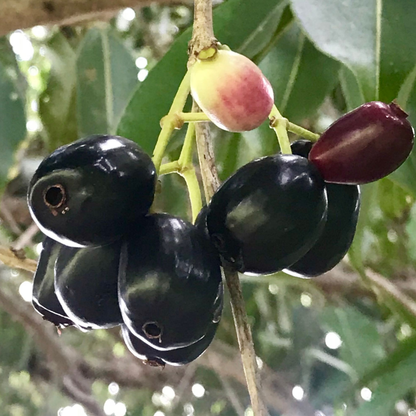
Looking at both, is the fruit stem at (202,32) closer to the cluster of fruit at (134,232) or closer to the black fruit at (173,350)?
the cluster of fruit at (134,232)

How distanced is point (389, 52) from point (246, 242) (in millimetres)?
194

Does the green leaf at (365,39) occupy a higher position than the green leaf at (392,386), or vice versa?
the green leaf at (365,39)

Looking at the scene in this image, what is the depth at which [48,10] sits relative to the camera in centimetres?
70

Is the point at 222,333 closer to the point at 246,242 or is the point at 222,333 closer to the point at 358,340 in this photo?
the point at 358,340

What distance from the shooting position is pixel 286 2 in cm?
70

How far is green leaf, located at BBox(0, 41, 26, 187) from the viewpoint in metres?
0.82

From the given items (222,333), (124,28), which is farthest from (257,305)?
(124,28)

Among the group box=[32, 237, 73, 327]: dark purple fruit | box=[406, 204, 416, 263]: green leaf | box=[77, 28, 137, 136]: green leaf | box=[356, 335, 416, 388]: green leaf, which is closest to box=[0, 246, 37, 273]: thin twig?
box=[32, 237, 73, 327]: dark purple fruit

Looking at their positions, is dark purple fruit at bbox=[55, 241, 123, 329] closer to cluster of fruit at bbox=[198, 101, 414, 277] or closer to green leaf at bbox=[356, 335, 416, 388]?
cluster of fruit at bbox=[198, 101, 414, 277]

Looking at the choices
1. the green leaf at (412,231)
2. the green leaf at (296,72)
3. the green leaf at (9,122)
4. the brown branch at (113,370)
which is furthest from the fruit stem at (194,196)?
the brown branch at (113,370)

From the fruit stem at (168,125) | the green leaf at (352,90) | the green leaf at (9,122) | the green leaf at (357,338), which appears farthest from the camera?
the green leaf at (357,338)

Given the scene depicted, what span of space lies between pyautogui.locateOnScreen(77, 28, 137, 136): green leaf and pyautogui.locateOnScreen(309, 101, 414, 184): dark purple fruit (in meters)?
0.60

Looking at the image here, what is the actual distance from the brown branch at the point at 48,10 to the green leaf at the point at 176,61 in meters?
0.12

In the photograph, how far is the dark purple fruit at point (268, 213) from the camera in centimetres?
34
